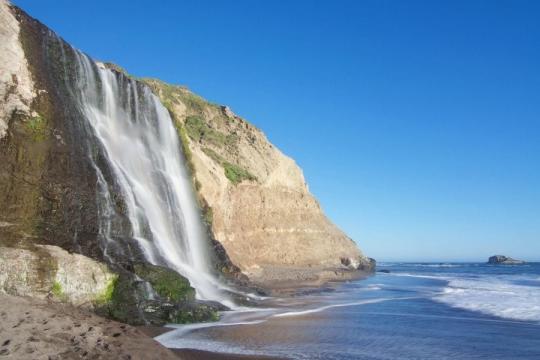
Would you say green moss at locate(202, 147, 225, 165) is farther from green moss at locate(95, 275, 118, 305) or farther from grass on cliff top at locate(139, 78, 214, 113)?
green moss at locate(95, 275, 118, 305)

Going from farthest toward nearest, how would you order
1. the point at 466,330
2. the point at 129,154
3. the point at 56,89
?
the point at 129,154 < the point at 56,89 < the point at 466,330

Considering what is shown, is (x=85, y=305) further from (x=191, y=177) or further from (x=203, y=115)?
(x=203, y=115)

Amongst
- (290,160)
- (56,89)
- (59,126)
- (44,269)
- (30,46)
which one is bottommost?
(44,269)

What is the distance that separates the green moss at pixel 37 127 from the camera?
589 inches

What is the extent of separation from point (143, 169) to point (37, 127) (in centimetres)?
704

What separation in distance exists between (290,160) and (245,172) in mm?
11024

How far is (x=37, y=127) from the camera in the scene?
1523 centimetres

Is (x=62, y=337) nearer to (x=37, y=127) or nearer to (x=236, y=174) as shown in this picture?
(x=37, y=127)

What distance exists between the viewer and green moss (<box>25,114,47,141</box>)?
15.0 meters

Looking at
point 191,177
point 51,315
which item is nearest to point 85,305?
point 51,315

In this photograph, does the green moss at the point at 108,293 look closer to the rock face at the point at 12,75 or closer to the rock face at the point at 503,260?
the rock face at the point at 12,75

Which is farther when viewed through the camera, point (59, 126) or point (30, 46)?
point (30, 46)

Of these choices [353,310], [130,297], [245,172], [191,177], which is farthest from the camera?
[245,172]

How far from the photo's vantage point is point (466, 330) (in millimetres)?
14320
